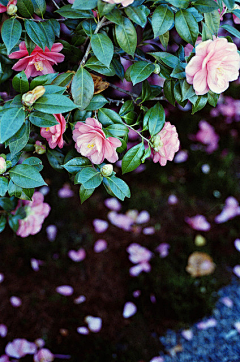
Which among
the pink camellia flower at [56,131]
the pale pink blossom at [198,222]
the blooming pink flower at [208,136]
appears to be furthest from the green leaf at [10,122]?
the blooming pink flower at [208,136]

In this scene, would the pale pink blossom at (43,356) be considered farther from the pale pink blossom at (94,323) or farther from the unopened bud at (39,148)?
the unopened bud at (39,148)

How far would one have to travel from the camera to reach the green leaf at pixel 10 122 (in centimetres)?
58

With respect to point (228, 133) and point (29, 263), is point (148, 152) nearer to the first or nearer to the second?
point (29, 263)

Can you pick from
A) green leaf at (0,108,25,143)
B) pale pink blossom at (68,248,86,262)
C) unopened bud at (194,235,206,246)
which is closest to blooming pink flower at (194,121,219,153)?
unopened bud at (194,235,206,246)

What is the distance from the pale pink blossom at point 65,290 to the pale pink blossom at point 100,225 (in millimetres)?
342

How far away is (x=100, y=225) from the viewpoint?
1.84 meters

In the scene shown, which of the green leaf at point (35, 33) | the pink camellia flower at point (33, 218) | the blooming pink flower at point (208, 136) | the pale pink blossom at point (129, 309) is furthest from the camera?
the blooming pink flower at point (208, 136)

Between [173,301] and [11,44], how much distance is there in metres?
1.34

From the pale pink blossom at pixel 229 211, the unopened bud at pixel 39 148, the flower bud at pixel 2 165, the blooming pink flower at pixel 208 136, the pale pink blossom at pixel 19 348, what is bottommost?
the pale pink blossom at pixel 19 348

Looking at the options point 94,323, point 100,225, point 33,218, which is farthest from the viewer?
point 100,225

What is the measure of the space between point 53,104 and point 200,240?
1381 mm

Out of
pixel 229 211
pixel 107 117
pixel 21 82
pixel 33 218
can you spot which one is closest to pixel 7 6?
pixel 21 82

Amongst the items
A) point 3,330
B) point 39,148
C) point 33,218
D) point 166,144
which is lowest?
point 3,330

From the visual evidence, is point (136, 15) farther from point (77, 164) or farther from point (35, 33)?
point (77, 164)
